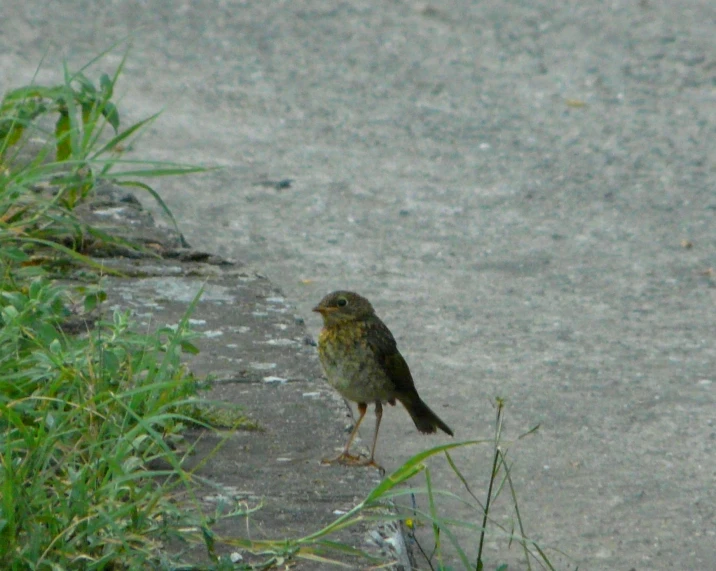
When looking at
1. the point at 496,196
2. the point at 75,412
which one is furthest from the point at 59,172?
the point at 496,196

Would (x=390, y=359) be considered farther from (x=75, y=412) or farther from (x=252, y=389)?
(x=75, y=412)

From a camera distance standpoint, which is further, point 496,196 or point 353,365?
point 496,196

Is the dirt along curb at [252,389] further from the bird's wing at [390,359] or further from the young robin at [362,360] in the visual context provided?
the bird's wing at [390,359]

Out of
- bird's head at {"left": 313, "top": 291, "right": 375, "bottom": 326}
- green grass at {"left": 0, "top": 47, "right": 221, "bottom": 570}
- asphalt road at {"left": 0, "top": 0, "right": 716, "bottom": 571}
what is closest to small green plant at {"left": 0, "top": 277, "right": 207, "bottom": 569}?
green grass at {"left": 0, "top": 47, "right": 221, "bottom": 570}

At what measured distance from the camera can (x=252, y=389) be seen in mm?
3621

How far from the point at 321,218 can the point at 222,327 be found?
8.70 ft

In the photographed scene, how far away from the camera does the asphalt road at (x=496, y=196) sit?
4.47 metres

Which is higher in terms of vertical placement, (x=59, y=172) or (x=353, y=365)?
(x=59, y=172)

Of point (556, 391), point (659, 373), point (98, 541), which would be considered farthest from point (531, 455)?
point (98, 541)

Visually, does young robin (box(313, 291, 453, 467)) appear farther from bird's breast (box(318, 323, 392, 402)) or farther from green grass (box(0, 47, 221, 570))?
green grass (box(0, 47, 221, 570))

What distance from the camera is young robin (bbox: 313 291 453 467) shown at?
3.75m

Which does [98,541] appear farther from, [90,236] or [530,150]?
[530,150]

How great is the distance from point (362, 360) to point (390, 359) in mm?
136

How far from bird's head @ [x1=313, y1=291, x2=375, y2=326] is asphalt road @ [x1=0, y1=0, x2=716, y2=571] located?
63cm
